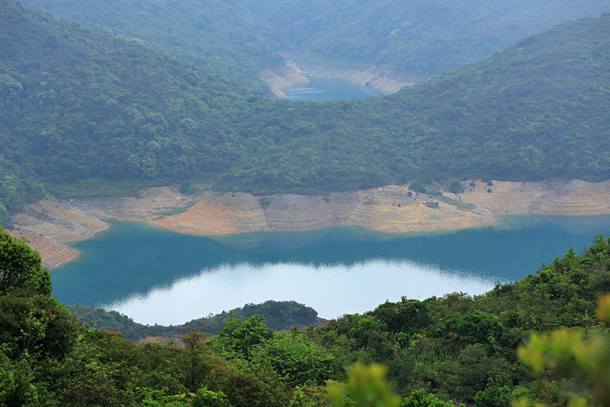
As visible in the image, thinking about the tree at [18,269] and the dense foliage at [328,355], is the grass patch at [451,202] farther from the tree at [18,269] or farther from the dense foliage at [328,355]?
the tree at [18,269]

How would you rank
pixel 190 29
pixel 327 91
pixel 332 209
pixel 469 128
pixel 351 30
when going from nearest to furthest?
pixel 332 209
pixel 469 128
pixel 327 91
pixel 190 29
pixel 351 30

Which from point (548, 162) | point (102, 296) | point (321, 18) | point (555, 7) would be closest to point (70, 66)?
point (102, 296)

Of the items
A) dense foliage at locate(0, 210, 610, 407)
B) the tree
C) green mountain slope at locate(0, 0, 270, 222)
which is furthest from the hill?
the tree

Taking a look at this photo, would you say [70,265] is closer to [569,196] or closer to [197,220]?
[197,220]

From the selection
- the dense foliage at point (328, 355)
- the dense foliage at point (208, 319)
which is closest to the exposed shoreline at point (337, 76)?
the dense foliage at point (208, 319)

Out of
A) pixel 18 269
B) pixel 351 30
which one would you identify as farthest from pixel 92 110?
pixel 351 30

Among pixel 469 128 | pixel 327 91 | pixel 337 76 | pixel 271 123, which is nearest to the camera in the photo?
pixel 469 128

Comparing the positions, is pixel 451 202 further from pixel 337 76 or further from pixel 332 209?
pixel 337 76
